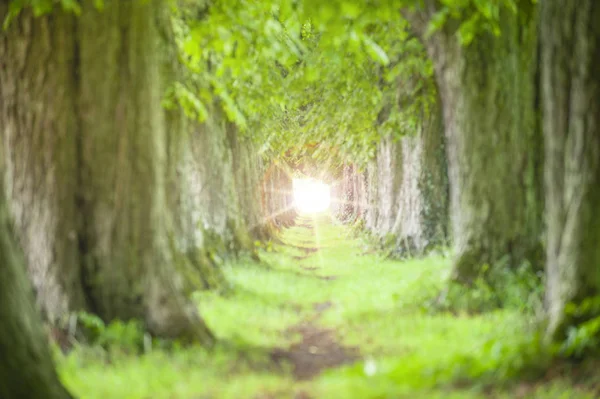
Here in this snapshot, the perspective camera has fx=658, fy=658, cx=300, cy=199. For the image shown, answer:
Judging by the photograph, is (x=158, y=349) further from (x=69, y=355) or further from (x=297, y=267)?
(x=297, y=267)

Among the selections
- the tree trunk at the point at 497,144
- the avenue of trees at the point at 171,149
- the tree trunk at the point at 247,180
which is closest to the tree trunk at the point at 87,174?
the avenue of trees at the point at 171,149

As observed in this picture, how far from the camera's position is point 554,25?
586cm

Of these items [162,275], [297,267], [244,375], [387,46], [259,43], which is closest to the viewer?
[244,375]

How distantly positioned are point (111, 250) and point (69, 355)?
112cm

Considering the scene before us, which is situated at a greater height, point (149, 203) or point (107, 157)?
point (107, 157)

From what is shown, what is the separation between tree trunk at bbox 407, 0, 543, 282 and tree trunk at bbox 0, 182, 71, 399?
5914 millimetres

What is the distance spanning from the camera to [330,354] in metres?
7.11

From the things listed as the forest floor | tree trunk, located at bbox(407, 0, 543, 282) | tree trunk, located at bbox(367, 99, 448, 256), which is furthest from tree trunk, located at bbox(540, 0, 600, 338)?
tree trunk, located at bbox(367, 99, 448, 256)

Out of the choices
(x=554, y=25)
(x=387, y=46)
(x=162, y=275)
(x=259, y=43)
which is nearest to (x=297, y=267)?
(x=387, y=46)

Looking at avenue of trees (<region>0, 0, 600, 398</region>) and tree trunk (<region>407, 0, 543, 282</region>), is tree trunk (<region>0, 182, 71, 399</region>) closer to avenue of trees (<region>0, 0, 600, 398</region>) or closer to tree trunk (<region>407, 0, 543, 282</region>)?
avenue of trees (<region>0, 0, 600, 398</region>)

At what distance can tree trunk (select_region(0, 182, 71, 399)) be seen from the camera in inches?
162

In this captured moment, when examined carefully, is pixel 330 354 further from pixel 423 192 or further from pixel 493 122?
pixel 423 192

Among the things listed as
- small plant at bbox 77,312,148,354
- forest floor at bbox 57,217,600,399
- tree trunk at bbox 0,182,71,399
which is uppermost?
tree trunk at bbox 0,182,71,399

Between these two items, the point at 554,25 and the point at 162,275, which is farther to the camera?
the point at 162,275
